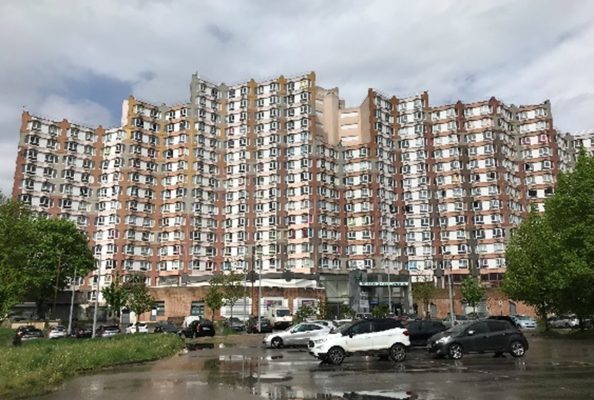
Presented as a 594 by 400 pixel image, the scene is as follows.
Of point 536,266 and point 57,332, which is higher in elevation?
point 536,266

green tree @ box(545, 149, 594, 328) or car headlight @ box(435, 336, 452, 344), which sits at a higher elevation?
green tree @ box(545, 149, 594, 328)

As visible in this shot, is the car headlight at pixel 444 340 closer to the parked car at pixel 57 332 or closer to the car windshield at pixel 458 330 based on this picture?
the car windshield at pixel 458 330

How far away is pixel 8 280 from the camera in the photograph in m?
32.8

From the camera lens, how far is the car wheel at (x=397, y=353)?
75.9 feet

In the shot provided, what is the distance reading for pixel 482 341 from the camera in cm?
2356

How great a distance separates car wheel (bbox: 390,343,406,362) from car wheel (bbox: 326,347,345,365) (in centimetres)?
229

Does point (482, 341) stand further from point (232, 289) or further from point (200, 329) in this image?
point (232, 289)

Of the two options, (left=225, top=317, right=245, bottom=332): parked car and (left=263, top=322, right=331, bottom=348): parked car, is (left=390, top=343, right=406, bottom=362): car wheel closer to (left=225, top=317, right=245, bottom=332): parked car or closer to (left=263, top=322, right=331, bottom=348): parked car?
(left=263, top=322, right=331, bottom=348): parked car

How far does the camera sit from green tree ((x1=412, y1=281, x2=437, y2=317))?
93750 mm

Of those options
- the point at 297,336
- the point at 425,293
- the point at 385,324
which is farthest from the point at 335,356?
the point at 425,293

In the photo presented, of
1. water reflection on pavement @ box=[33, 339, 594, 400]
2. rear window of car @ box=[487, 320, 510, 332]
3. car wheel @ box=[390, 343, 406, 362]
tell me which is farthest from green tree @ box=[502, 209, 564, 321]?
car wheel @ box=[390, 343, 406, 362]

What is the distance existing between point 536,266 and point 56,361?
37833mm

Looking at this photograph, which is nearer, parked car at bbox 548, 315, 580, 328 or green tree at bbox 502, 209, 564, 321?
green tree at bbox 502, 209, 564, 321

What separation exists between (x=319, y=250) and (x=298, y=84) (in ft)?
120
